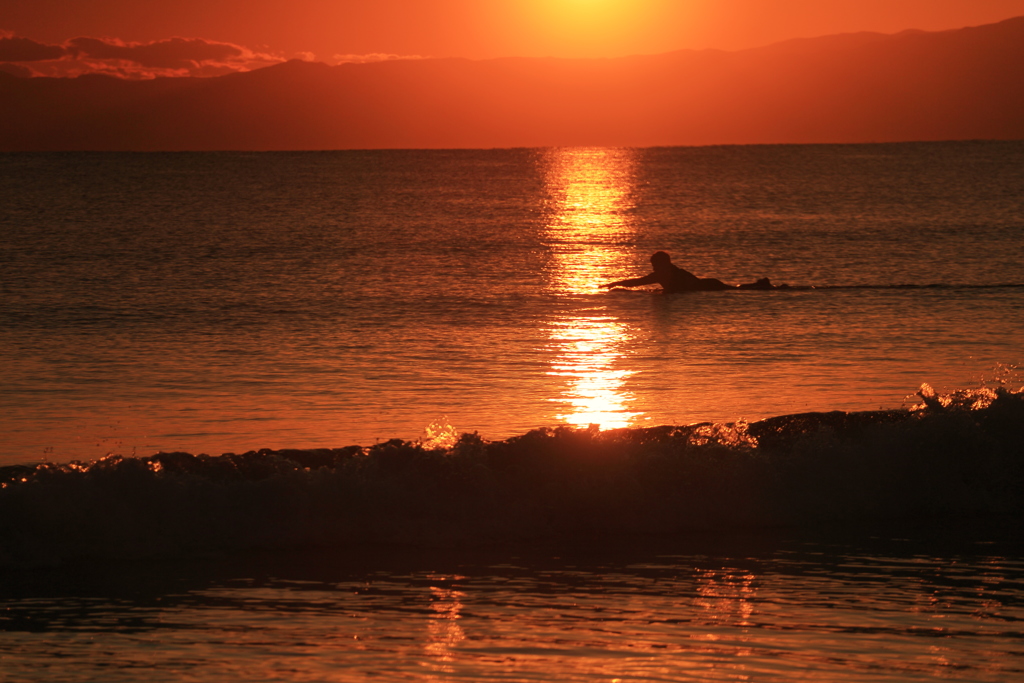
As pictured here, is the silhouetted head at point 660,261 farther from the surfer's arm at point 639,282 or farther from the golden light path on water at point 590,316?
the golden light path on water at point 590,316

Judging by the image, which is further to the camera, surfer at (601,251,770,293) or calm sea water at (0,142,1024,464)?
surfer at (601,251,770,293)

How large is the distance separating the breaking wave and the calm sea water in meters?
1.97

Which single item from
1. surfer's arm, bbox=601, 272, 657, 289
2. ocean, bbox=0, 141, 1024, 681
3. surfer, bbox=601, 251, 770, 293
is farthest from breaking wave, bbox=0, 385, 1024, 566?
surfer's arm, bbox=601, 272, 657, 289

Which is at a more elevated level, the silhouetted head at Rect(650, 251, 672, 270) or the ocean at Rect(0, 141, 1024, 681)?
the silhouetted head at Rect(650, 251, 672, 270)

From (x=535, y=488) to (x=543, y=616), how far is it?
9.25ft

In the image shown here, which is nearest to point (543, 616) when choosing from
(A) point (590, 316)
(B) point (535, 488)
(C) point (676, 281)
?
(B) point (535, 488)

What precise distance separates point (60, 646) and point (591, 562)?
162 inches

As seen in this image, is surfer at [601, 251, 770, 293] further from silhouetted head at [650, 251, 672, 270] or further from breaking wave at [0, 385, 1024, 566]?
breaking wave at [0, 385, 1024, 566]

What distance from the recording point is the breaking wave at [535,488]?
31.5 feet

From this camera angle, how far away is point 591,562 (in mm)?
9094

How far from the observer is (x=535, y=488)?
10.4 meters

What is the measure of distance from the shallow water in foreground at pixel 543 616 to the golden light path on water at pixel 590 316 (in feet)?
13.5

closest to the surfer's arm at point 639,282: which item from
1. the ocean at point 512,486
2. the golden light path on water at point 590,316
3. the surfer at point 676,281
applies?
the surfer at point 676,281

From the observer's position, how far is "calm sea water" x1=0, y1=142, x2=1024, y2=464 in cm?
1414
